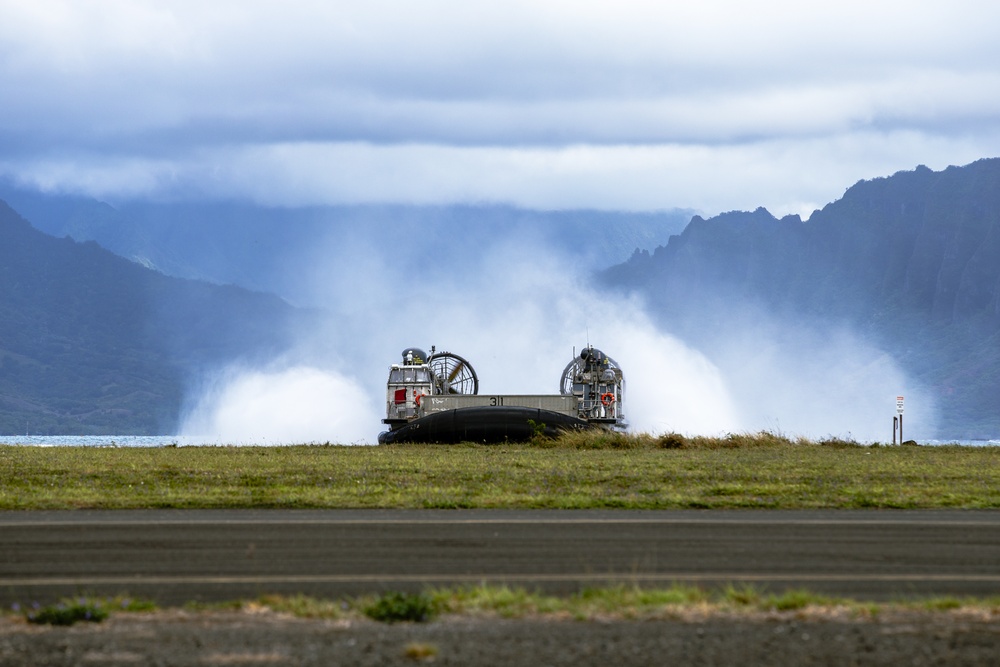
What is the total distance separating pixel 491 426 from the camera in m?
45.0

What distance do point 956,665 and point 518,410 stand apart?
3566 cm

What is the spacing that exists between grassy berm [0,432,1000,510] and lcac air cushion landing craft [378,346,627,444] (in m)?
7.23

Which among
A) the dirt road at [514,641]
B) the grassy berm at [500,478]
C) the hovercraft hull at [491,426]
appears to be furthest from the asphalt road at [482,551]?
the hovercraft hull at [491,426]

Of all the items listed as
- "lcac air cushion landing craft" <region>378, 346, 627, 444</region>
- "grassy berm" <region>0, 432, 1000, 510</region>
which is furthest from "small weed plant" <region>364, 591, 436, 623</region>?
"lcac air cushion landing craft" <region>378, 346, 627, 444</region>

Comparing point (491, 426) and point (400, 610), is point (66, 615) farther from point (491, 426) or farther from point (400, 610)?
point (491, 426)

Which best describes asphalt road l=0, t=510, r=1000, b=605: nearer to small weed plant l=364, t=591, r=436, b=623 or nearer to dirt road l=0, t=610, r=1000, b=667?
small weed plant l=364, t=591, r=436, b=623

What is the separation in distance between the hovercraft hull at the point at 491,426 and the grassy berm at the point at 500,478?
670cm

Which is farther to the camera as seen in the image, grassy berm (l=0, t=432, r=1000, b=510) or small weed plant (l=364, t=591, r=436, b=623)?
grassy berm (l=0, t=432, r=1000, b=510)

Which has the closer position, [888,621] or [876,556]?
[888,621]

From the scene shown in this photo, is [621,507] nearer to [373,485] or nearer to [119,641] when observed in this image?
[373,485]

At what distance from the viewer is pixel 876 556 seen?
1552 centimetres

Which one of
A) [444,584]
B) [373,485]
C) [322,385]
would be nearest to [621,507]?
[373,485]

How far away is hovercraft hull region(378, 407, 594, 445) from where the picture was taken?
146 feet

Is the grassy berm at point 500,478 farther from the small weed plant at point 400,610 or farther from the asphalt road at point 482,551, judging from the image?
the small weed plant at point 400,610
